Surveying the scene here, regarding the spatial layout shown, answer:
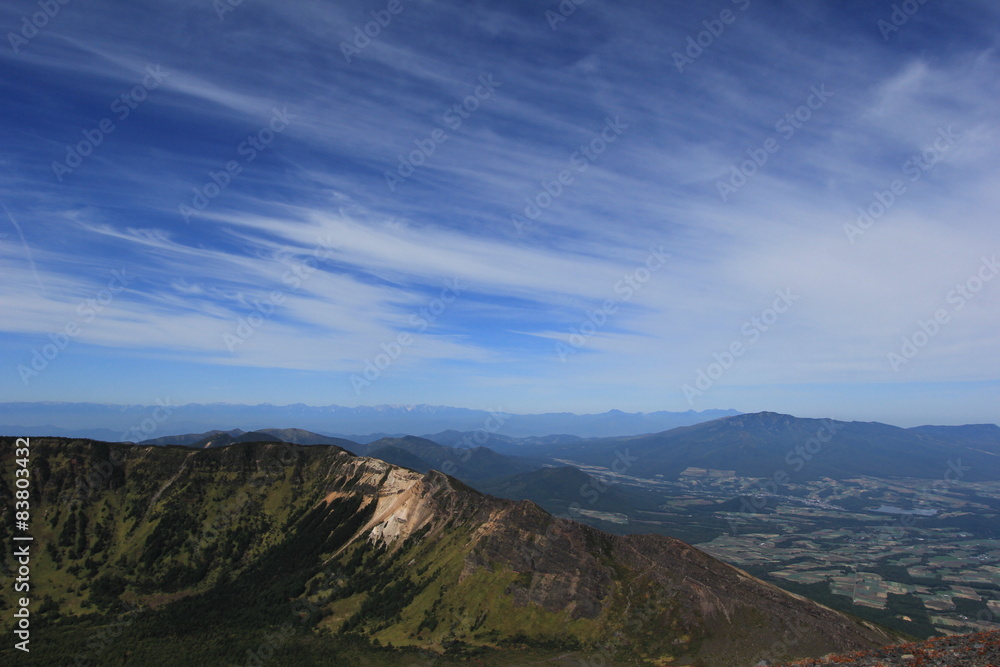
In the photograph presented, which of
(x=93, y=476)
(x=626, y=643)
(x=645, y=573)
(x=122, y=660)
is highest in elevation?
(x=93, y=476)

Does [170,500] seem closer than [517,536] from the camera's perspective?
No

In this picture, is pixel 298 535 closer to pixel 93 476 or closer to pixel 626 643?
pixel 93 476

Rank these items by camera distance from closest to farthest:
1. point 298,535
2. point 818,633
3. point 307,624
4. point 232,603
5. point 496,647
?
point 818,633 < point 496,647 < point 307,624 < point 232,603 < point 298,535

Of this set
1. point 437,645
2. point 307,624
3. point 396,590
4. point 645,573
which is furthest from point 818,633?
point 307,624

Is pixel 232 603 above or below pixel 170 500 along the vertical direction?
below

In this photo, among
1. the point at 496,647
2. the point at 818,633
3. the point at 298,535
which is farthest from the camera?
the point at 298,535

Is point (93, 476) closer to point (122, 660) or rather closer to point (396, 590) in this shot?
point (122, 660)
